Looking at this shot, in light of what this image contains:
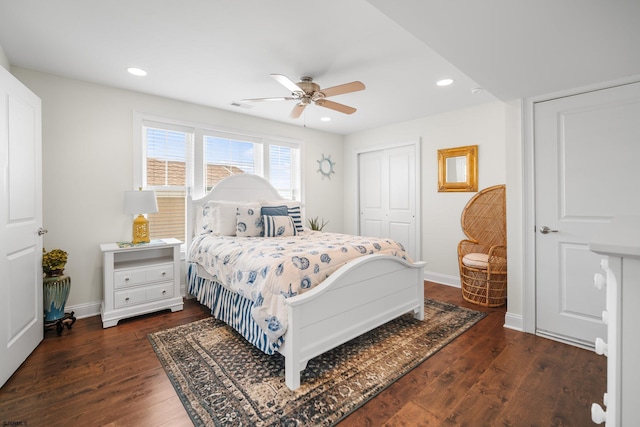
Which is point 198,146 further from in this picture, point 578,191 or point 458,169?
point 578,191

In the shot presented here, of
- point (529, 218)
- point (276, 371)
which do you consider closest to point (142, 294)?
point (276, 371)

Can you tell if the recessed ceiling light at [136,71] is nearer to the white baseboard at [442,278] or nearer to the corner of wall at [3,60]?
the corner of wall at [3,60]

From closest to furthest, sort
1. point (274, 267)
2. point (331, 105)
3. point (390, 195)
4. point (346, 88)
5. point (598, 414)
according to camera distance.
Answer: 1. point (598, 414)
2. point (274, 267)
3. point (346, 88)
4. point (331, 105)
5. point (390, 195)

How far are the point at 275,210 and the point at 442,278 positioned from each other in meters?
2.59

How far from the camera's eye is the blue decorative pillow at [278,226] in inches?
133

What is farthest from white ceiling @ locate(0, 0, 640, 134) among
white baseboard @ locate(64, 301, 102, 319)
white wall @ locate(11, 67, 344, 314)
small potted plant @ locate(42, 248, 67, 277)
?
white baseboard @ locate(64, 301, 102, 319)

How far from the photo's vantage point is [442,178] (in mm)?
4191

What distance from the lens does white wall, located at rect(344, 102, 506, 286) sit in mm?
3723

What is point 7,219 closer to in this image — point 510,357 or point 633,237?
point 633,237

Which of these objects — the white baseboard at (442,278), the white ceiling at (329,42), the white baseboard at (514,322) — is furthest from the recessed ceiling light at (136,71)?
the white baseboard at (442,278)

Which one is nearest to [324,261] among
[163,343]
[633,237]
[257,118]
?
[163,343]

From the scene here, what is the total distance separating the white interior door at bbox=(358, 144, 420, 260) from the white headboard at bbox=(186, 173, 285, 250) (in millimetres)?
1675

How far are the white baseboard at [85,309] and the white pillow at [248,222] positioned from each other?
165cm

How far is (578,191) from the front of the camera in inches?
95.0
